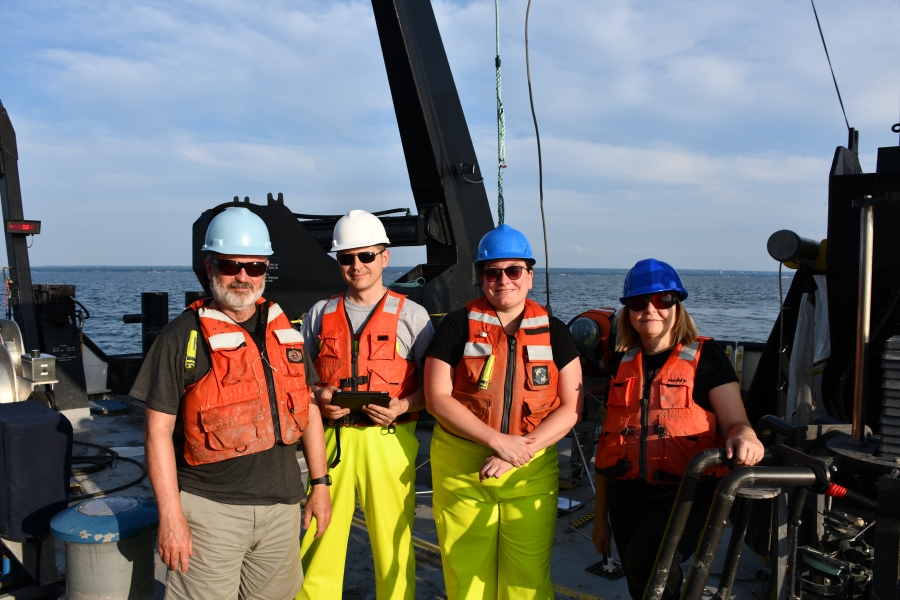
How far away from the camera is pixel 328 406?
3.13 m

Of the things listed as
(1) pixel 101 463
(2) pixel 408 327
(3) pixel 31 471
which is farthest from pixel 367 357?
(1) pixel 101 463

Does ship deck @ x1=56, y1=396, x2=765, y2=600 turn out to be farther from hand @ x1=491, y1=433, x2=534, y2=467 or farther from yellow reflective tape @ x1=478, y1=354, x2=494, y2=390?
yellow reflective tape @ x1=478, y1=354, x2=494, y2=390

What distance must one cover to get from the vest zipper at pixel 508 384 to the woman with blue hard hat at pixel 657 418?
41 centimetres

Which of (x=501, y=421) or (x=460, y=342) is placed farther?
(x=460, y=342)

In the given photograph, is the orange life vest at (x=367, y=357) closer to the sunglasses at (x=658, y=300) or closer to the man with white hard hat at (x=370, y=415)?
the man with white hard hat at (x=370, y=415)

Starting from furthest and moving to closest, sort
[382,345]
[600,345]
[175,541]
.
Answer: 1. [600,345]
2. [382,345]
3. [175,541]

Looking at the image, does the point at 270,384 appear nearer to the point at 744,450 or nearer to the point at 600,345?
the point at 744,450

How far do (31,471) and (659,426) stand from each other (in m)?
2.84

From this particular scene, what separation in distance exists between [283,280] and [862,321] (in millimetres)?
5526

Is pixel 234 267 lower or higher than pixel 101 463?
higher

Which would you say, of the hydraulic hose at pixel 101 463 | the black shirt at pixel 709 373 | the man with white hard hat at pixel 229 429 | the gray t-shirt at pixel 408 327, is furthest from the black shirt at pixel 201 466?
the hydraulic hose at pixel 101 463

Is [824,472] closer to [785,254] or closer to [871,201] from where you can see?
[871,201]

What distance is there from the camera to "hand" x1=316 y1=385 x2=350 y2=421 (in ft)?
10.2

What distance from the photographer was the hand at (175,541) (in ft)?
8.09
